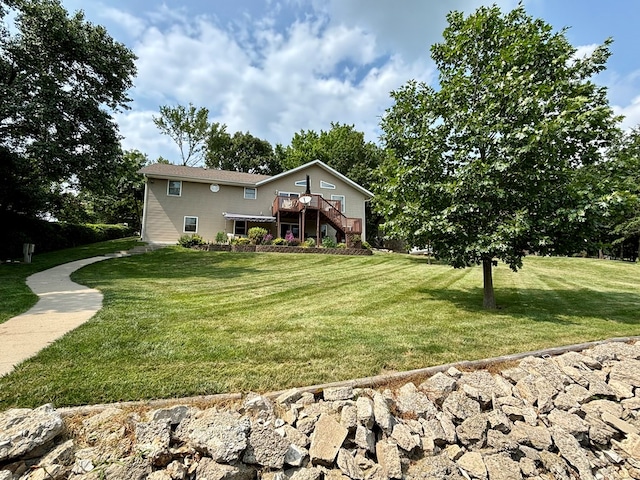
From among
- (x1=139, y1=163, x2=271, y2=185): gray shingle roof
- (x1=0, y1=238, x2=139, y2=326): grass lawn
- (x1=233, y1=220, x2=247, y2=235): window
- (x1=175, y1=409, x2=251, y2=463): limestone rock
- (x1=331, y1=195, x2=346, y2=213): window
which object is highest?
(x1=139, y1=163, x2=271, y2=185): gray shingle roof

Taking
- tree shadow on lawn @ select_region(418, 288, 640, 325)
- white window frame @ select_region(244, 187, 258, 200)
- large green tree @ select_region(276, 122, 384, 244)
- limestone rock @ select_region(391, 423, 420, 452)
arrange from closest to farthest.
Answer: limestone rock @ select_region(391, 423, 420, 452) < tree shadow on lawn @ select_region(418, 288, 640, 325) < white window frame @ select_region(244, 187, 258, 200) < large green tree @ select_region(276, 122, 384, 244)

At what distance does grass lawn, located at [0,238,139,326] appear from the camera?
5305 mm

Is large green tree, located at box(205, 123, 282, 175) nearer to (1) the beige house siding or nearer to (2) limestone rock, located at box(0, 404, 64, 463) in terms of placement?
(1) the beige house siding

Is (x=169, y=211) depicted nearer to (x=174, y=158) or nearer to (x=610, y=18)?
(x=174, y=158)

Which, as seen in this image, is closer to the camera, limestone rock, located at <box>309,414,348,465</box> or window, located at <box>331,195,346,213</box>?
limestone rock, located at <box>309,414,348,465</box>

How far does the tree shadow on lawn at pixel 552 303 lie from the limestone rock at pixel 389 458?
4695 mm

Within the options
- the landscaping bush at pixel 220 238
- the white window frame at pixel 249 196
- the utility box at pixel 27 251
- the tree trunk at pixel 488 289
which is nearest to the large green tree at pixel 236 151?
the white window frame at pixel 249 196

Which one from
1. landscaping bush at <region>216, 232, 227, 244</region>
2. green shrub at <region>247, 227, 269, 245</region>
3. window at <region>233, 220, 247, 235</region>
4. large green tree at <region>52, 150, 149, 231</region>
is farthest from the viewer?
large green tree at <region>52, 150, 149, 231</region>

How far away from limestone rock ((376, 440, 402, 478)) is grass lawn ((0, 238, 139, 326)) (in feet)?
19.2

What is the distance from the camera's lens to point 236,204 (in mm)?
20000

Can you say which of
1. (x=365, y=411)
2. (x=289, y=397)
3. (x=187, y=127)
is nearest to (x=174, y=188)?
(x=187, y=127)

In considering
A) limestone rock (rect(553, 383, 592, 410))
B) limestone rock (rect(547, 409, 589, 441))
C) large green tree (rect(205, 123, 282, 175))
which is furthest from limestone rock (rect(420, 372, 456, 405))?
large green tree (rect(205, 123, 282, 175))

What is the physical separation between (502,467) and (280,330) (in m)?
3.15

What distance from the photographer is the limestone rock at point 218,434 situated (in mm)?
2088
